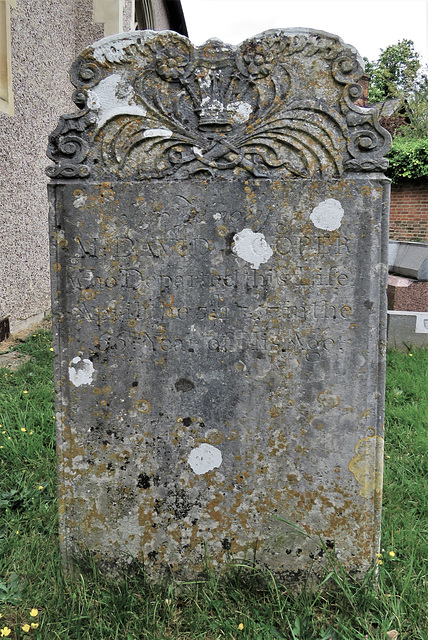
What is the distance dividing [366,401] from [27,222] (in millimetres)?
5707

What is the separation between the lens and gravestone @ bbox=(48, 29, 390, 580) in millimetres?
1987

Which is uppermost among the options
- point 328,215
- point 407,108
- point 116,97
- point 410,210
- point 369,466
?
point 407,108

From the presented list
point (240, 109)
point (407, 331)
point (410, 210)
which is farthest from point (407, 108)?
point (240, 109)

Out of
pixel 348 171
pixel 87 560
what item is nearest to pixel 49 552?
pixel 87 560

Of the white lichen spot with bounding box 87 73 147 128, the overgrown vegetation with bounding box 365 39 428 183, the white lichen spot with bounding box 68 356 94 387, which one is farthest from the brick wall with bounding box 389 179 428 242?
the white lichen spot with bounding box 68 356 94 387

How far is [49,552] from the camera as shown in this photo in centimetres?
229

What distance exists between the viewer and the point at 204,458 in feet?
7.02

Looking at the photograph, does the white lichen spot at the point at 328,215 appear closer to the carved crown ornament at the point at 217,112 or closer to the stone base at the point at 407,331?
the carved crown ornament at the point at 217,112

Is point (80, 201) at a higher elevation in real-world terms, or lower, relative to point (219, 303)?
higher

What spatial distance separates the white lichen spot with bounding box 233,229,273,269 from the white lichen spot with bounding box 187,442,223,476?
2.77ft

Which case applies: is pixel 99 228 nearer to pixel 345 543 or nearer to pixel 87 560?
pixel 87 560

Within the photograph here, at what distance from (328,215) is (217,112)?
0.64m

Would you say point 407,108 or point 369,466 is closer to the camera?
point 369,466

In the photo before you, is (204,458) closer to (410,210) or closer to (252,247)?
(252,247)
